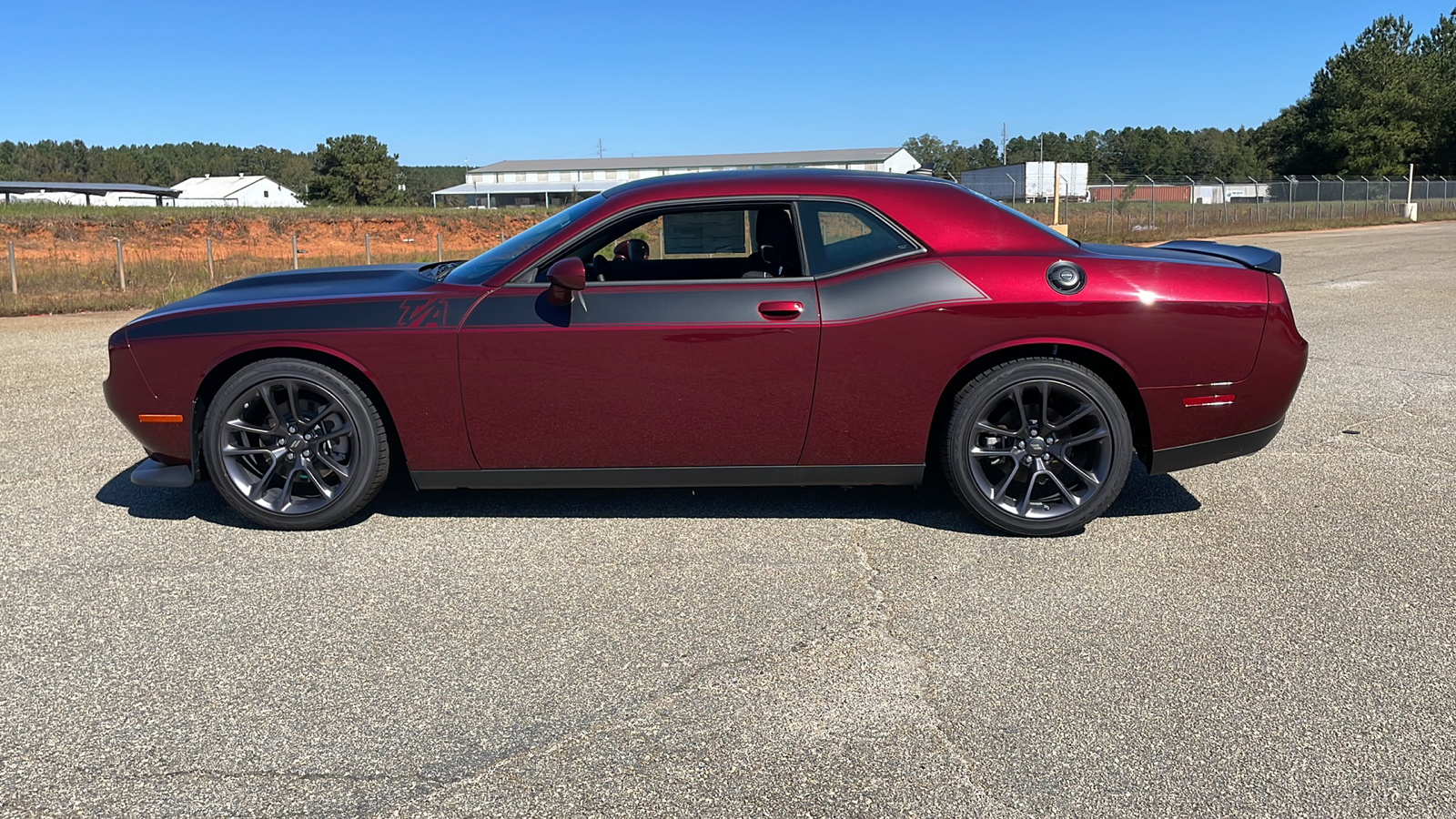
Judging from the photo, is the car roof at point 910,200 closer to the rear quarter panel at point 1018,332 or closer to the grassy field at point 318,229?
the rear quarter panel at point 1018,332

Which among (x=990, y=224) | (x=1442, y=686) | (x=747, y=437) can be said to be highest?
(x=990, y=224)

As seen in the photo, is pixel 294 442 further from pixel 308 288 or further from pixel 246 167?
pixel 246 167

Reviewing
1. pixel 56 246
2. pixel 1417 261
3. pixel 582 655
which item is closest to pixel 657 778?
pixel 582 655

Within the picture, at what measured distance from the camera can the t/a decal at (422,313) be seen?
14.7 ft

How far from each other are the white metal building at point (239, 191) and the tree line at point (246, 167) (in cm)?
345

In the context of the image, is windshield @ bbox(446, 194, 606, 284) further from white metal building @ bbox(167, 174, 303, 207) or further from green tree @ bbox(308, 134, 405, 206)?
white metal building @ bbox(167, 174, 303, 207)

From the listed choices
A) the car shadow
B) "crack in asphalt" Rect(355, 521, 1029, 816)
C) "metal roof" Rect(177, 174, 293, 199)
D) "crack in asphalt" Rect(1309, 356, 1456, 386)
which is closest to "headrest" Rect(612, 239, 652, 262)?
the car shadow

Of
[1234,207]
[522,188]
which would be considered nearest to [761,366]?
[1234,207]

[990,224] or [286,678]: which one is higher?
[990,224]

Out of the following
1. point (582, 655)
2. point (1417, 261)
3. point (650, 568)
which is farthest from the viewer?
point (1417, 261)

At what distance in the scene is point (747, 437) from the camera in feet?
14.8

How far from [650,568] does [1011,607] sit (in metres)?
1.37

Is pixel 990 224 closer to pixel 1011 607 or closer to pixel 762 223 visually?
pixel 762 223

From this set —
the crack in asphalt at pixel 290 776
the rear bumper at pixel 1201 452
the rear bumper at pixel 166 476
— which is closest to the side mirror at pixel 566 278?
the rear bumper at pixel 166 476
